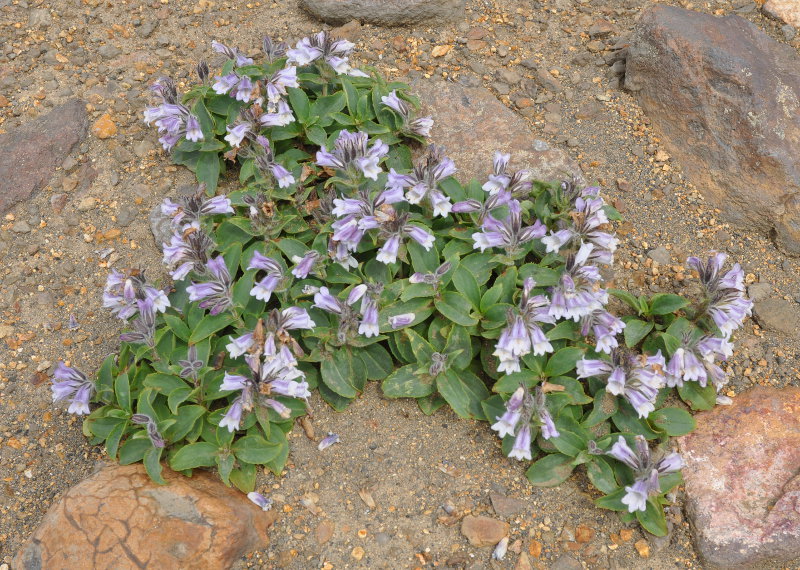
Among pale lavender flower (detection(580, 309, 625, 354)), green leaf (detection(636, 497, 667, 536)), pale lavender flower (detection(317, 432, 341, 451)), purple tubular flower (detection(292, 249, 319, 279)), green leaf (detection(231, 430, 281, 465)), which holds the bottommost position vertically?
pale lavender flower (detection(317, 432, 341, 451))

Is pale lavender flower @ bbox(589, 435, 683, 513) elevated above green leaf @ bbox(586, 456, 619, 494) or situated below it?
above

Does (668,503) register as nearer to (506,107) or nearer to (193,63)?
(506,107)

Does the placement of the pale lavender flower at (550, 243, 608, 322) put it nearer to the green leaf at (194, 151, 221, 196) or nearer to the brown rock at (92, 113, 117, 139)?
the green leaf at (194, 151, 221, 196)

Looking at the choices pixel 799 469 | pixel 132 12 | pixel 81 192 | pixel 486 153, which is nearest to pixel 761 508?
pixel 799 469

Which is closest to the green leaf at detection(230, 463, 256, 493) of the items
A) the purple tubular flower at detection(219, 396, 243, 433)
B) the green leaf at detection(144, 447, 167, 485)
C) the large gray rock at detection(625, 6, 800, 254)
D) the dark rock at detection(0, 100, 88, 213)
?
the purple tubular flower at detection(219, 396, 243, 433)

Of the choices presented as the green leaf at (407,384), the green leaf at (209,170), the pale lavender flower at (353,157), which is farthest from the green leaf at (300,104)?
the green leaf at (407,384)

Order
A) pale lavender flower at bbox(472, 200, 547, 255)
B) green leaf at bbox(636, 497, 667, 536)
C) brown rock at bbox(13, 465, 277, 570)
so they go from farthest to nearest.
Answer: pale lavender flower at bbox(472, 200, 547, 255), green leaf at bbox(636, 497, 667, 536), brown rock at bbox(13, 465, 277, 570)

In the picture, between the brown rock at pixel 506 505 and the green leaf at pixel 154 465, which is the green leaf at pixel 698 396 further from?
the green leaf at pixel 154 465
